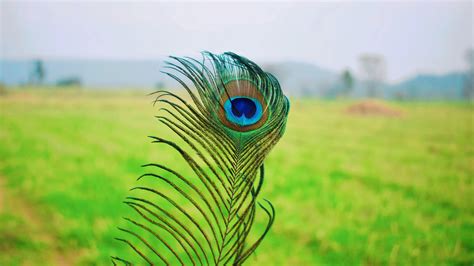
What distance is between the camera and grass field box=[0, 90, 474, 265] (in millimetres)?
5047

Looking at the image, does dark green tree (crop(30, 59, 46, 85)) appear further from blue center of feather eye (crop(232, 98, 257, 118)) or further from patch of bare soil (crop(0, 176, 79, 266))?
blue center of feather eye (crop(232, 98, 257, 118))

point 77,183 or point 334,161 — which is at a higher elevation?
point 77,183

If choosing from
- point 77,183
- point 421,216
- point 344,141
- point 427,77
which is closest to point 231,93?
point 421,216

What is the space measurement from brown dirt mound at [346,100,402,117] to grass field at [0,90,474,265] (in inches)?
689

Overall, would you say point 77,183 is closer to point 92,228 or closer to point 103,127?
point 92,228

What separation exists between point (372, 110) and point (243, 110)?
32.2 m

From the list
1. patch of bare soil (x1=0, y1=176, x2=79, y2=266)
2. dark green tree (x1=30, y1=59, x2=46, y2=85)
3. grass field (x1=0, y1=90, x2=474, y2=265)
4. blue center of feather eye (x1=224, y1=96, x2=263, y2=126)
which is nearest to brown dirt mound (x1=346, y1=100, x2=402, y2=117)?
grass field (x1=0, y1=90, x2=474, y2=265)

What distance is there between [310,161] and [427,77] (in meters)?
185

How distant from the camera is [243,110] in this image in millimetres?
1093

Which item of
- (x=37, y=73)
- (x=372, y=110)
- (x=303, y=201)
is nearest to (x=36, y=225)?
(x=303, y=201)

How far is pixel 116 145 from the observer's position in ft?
42.1

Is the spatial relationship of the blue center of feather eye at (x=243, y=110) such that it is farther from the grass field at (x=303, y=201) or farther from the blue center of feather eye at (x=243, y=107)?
the grass field at (x=303, y=201)

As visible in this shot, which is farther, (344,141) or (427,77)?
(427,77)

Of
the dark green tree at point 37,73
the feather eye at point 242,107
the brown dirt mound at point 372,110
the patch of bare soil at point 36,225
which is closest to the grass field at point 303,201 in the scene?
the patch of bare soil at point 36,225
